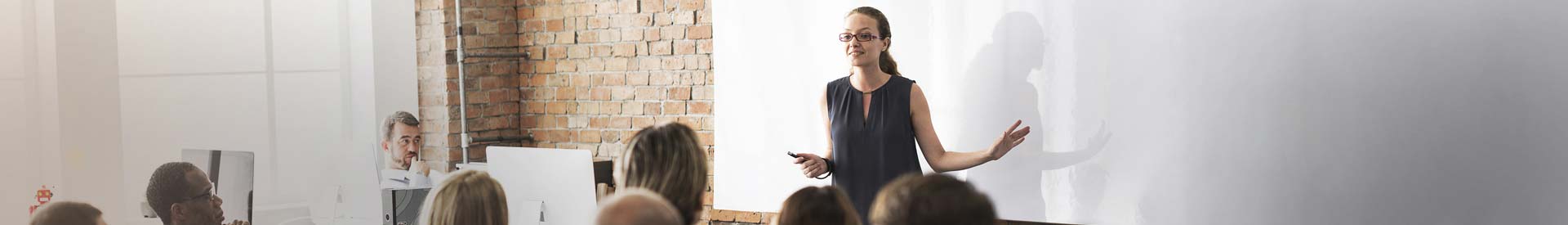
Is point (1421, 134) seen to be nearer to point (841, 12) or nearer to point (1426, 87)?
point (1426, 87)

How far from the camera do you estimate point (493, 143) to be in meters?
5.66

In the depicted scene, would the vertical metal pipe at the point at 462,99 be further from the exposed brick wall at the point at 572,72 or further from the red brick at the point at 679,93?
the red brick at the point at 679,93

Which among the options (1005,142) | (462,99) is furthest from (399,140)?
(1005,142)

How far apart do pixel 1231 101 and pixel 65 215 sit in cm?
323

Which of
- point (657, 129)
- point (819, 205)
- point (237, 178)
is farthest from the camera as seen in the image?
point (237, 178)

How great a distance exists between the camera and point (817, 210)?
2.13 metres

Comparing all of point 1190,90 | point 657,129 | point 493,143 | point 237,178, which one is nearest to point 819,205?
point 657,129

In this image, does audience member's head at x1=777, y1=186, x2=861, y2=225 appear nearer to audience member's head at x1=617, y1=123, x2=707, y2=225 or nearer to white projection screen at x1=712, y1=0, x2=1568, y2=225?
audience member's head at x1=617, y1=123, x2=707, y2=225

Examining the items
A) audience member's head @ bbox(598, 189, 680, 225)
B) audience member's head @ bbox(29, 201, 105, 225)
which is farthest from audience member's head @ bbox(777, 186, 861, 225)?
audience member's head @ bbox(29, 201, 105, 225)

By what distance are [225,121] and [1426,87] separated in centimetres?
396

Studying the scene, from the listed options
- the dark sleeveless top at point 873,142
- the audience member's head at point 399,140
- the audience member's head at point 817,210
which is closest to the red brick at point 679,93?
the audience member's head at point 399,140

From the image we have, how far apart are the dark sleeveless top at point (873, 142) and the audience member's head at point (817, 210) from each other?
5.41 feet

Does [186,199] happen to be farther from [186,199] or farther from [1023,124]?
[1023,124]

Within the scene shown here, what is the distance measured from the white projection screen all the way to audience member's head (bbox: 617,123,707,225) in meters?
2.11
